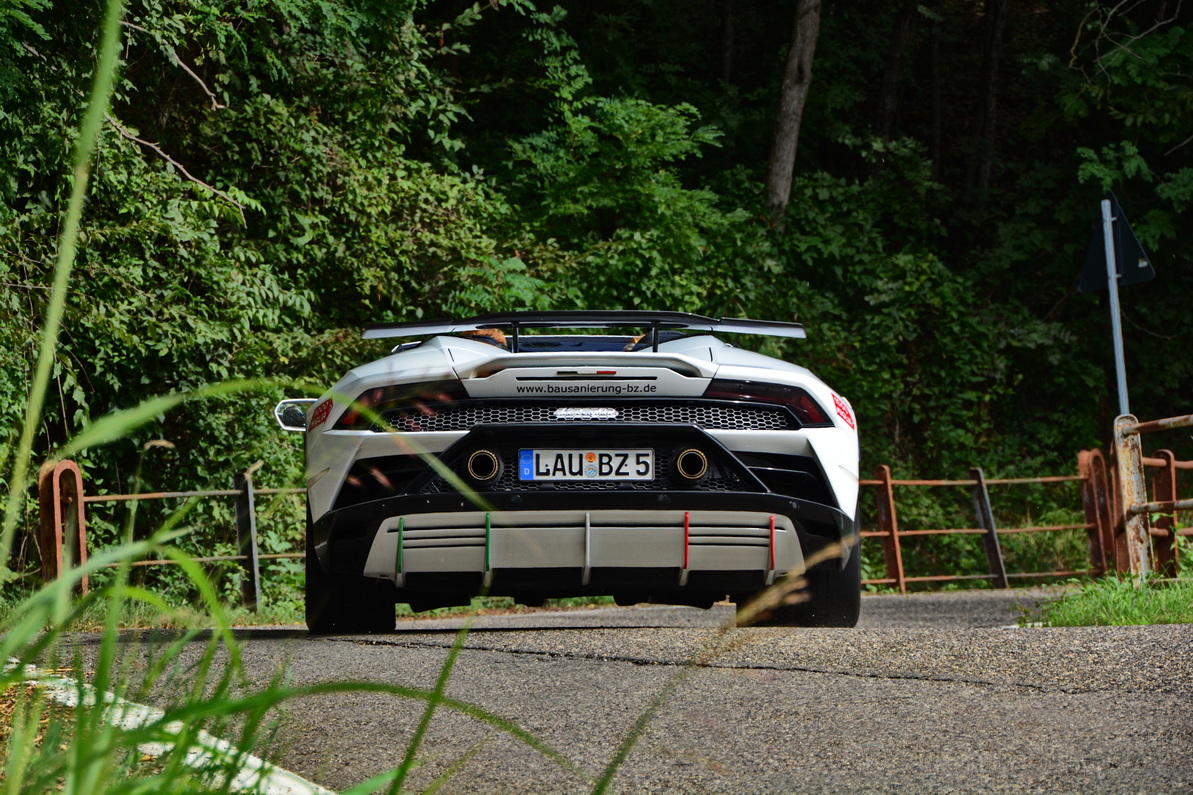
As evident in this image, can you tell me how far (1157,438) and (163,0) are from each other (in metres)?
16.3

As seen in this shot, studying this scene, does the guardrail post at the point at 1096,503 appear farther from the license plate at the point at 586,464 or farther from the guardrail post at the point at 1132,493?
the license plate at the point at 586,464

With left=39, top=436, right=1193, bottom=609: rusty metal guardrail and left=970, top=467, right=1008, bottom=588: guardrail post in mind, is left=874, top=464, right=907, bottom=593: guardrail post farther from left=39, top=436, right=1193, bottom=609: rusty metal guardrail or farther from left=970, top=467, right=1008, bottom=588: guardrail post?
left=970, top=467, right=1008, bottom=588: guardrail post

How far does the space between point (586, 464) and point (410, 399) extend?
26.6 inches

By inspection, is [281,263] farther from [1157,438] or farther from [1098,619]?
[1157,438]

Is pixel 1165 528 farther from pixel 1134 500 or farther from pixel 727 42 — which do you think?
pixel 727 42

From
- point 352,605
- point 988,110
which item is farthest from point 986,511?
point 352,605

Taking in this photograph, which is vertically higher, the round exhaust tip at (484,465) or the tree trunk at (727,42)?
the tree trunk at (727,42)

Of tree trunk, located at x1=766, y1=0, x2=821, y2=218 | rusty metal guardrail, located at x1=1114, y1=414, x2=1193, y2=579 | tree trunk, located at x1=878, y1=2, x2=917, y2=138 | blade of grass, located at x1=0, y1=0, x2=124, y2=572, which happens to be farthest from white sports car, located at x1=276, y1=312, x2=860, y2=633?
tree trunk, located at x1=878, y1=2, x2=917, y2=138

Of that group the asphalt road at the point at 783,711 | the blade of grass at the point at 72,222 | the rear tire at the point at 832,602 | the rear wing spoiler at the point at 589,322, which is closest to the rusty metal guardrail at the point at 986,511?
the rear wing spoiler at the point at 589,322

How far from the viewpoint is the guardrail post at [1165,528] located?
26.7ft

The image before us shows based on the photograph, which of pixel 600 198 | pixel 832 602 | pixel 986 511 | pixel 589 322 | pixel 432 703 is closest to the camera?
pixel 432 703

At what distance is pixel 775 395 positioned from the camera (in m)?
4.91

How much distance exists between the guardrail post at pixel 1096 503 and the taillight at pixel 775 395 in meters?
9.32

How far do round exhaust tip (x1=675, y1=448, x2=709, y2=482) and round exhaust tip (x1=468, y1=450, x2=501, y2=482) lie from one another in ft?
2.16
